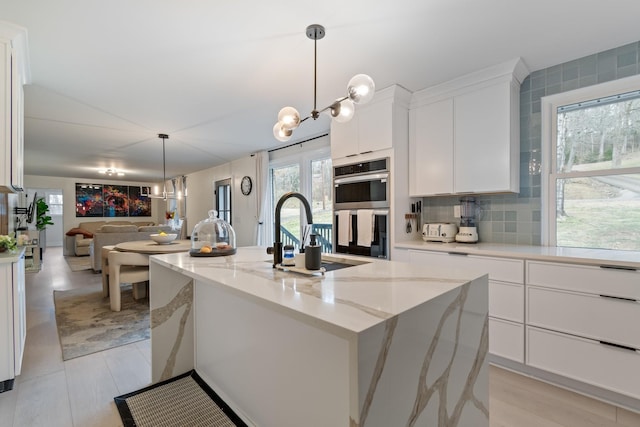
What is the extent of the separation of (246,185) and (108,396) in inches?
186

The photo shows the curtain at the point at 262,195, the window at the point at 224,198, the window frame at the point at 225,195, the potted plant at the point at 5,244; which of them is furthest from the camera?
the window at the point at 224,198

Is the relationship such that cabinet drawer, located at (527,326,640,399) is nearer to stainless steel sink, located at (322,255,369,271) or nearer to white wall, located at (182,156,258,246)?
stainless steel sink, located at (322,255,369,271)

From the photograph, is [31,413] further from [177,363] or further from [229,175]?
[229,175]

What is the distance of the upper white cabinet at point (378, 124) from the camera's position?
3002 millimetres

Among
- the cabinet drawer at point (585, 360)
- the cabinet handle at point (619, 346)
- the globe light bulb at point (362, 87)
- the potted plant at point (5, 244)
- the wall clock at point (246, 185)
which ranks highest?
the globe light bulb at point (362, 87)

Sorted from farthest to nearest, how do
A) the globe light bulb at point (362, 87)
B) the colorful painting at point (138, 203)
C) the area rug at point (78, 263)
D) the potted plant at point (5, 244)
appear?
the colorful painting at point (138, 203) → the area rug at point (78, 263) → the potted plant at point (5, 244) → the globe light bulb at point (362, 87)

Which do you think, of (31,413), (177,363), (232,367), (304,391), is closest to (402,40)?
(304,391)

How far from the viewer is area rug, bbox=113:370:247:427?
1650 mm

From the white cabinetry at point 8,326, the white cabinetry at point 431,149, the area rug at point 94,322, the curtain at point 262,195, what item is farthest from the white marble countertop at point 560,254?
the curtain at point 262,195

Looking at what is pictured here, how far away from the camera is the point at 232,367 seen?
5.65 ft

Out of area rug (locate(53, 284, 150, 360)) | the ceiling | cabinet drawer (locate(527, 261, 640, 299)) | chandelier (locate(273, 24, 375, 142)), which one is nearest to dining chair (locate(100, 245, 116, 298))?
area rug (locate(53, 284, 150, 360))

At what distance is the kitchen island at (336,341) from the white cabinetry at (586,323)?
1116 mm

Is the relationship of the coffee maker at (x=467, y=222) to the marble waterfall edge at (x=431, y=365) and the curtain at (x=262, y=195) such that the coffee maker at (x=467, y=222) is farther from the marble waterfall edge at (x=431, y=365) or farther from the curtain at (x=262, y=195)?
the curtain at (x=262, y=195)

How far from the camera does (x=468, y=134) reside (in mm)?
2773
